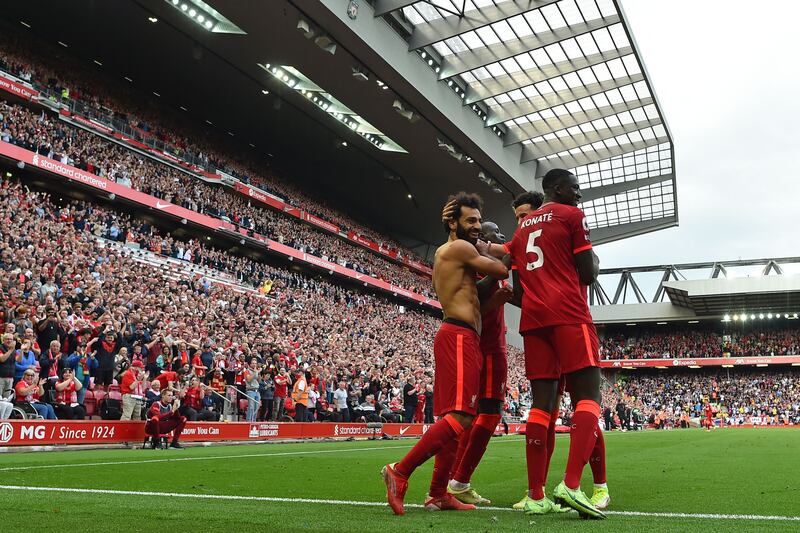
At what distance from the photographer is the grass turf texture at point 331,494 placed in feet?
11.5

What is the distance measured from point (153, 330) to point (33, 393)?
601 cm

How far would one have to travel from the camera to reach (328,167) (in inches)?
1647

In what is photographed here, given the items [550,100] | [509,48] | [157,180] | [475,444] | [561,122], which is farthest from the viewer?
[561,122]

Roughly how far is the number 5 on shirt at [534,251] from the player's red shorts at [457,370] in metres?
0.61

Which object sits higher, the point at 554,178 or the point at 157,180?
the point at 157,180

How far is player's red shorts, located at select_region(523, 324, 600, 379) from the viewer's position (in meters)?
4.16

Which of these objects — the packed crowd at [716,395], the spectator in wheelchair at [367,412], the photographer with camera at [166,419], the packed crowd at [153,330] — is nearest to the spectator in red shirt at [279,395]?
the packed crowd at [153,330]

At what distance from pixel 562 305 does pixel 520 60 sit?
93.8 ft

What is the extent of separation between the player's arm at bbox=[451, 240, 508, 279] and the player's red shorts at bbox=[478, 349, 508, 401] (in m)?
0.75

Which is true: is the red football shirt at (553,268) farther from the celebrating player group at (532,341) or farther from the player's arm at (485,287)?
the player's arm at (485,287)

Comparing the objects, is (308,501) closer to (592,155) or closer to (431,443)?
(431,443)

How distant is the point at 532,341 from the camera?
444 cm

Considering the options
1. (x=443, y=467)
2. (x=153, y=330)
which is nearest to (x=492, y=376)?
(x=443, y=467)

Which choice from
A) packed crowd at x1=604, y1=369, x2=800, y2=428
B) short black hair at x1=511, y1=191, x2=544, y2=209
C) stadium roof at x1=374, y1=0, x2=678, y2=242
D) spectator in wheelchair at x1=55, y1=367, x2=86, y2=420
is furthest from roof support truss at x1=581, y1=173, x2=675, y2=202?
short black hair at x1=511, y1=191, x2=544, y2=209
